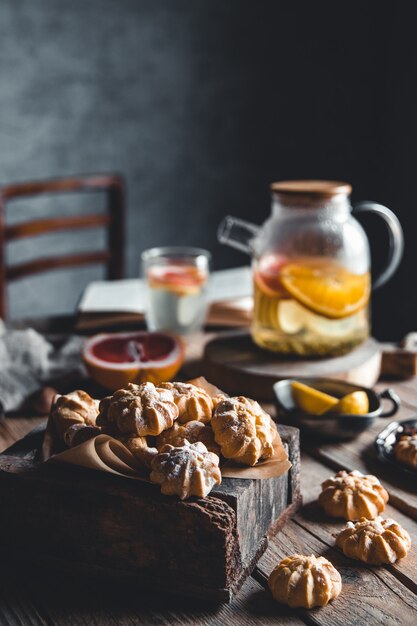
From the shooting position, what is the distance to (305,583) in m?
0.81

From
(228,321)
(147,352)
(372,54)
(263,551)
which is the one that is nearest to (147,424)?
(263,551)

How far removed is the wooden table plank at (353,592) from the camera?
0.80m

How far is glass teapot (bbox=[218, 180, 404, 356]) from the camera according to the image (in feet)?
4.71

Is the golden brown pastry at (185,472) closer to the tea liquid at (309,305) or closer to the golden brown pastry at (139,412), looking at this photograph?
the golden brown pastry at (139,412)

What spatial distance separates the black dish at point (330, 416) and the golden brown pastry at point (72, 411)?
344 millimetres

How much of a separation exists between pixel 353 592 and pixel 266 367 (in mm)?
618

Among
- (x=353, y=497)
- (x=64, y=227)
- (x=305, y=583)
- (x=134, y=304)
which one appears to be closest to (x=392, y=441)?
(x=353, y=497)

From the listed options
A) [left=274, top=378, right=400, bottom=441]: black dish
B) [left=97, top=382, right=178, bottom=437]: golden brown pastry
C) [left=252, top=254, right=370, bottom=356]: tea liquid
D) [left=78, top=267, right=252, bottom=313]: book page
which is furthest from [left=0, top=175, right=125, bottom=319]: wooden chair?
[left=97, top=382, right=178, bottom=437]: golden brown pastry

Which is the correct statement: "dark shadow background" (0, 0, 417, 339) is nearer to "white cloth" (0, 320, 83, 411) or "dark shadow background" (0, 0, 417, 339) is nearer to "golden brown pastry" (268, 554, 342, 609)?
"white cloth" (0, 320, 83, 411)

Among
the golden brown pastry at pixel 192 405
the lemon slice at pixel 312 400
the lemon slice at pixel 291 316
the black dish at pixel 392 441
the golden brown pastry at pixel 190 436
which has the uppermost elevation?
the golden brown pastry at pixel 192 405

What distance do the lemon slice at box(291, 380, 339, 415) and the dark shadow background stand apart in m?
1.93

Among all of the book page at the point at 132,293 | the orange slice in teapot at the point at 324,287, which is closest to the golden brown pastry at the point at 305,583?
the orange slice in teapot at the point at 324,287

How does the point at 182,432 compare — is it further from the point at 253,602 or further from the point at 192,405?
the point at 253,602

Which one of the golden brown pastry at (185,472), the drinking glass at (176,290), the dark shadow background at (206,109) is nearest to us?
the golden brown pastry at (185,472)
